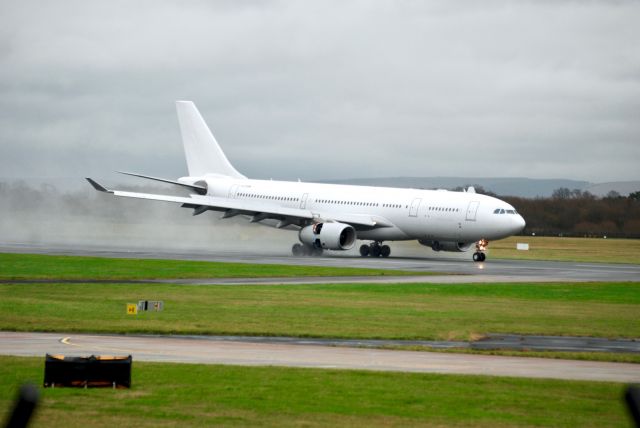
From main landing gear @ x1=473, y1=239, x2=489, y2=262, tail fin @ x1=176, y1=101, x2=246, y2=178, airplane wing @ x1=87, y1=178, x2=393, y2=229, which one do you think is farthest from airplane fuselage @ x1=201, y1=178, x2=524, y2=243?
tail fin @ x1=176, y1=101, x2=246, y2=178

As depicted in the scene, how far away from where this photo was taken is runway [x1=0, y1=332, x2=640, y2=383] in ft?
73.6

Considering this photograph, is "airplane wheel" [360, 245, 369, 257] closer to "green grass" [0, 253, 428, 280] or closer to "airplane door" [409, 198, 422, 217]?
"airplane door" [409, 198, 422, 217]

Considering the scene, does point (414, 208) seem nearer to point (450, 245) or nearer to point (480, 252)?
point (450, 245)

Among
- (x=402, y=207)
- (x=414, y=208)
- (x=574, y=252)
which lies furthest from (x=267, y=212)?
(x=574, y=252)

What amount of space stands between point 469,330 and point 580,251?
66.2 m

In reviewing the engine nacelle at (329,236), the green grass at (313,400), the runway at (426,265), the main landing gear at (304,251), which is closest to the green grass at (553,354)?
the green grass at (313,400)

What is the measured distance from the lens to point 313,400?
18.1m

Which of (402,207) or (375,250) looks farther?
(375,250)

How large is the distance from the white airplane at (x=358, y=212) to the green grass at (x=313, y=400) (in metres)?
50.5

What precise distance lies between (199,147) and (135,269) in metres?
36.1

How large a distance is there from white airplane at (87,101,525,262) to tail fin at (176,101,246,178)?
97.1 inches

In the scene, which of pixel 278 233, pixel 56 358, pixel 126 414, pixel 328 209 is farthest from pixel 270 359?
pixel 278 233

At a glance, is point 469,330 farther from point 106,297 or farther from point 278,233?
point 278,233

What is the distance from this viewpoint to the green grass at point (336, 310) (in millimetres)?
30531
